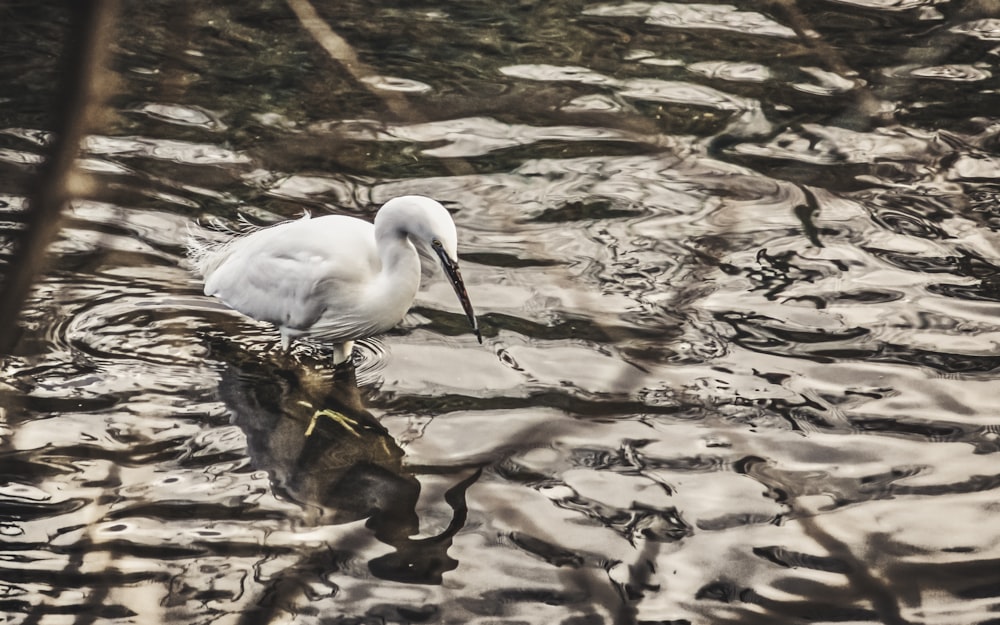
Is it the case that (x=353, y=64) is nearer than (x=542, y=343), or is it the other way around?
(x=542, y=343)

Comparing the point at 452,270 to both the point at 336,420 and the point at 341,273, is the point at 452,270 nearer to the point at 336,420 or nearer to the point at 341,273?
the point at 341,273

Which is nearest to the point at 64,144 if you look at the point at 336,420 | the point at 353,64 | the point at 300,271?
the point at 353,64

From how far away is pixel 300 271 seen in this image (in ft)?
15.0

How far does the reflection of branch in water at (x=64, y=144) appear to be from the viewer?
17.1 ft

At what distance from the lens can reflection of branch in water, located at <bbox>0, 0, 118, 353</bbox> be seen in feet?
17.1

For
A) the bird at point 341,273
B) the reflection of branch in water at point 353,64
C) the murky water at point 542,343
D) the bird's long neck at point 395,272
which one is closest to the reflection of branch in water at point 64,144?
the murky water at point 542,343

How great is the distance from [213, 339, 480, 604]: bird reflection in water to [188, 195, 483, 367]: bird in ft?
0.64

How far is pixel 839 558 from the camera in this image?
385 cm

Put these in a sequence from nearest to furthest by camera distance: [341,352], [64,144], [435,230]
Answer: [435,230]
[341,352]
[64,144]

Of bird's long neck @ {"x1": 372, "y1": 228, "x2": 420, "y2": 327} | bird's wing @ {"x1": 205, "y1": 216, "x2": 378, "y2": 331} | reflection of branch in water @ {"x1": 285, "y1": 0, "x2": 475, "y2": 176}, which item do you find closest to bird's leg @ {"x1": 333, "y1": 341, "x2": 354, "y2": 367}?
bird's wing @ {"x1": 205, "y1": 216, "x2": 378, "y2": 331}

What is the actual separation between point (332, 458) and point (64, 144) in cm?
301

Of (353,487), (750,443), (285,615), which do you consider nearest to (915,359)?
(750,443)

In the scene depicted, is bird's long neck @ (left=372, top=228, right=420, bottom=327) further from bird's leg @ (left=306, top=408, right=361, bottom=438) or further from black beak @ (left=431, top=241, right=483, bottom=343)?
bird's leg @ (left=306, top=408, right=361, bottom=438)

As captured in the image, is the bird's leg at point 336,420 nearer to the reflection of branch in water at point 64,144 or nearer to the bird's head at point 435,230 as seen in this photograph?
the bird's head at point 435,230
